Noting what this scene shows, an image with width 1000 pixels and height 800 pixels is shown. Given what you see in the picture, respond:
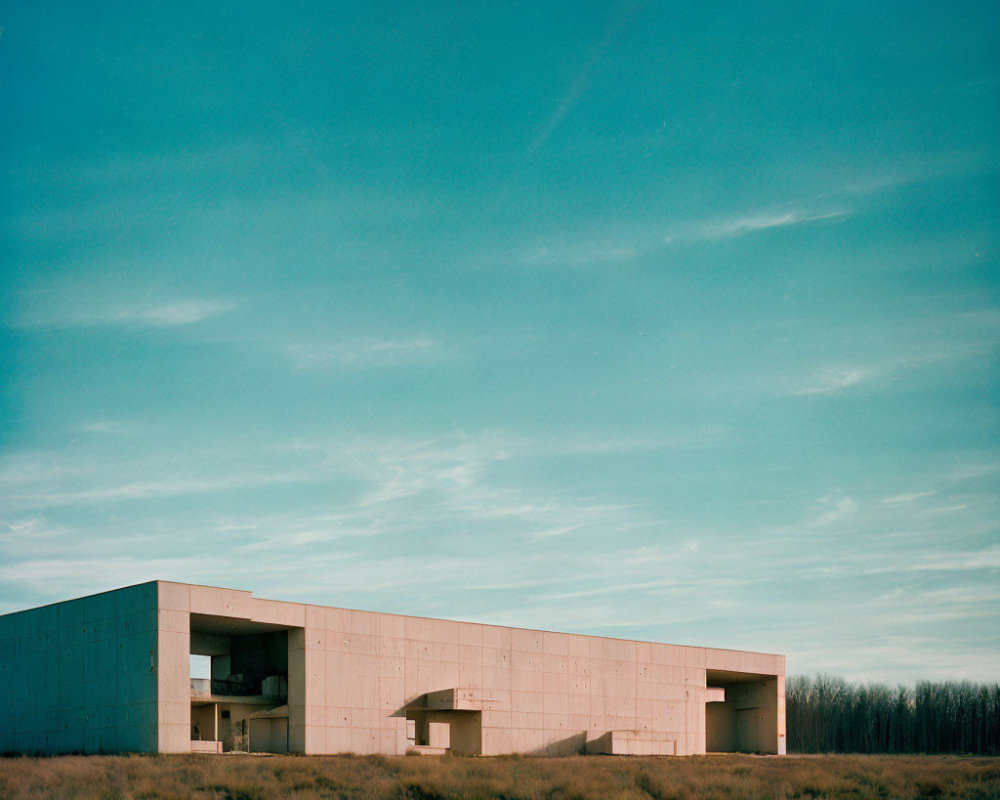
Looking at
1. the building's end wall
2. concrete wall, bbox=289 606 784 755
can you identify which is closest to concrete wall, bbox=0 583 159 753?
the building's end wall

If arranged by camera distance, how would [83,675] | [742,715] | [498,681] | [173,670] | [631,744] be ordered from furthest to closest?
[742,715] < [631,744] < [498,681] < [83,675] < [173,670]

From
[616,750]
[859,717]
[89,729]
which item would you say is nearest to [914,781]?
[616,750]

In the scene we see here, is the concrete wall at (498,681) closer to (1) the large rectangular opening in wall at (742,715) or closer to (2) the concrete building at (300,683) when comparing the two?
(2) the concrete building at (300,683)

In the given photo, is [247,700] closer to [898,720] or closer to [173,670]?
[173,670]

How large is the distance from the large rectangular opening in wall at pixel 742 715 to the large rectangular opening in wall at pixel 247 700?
108ft

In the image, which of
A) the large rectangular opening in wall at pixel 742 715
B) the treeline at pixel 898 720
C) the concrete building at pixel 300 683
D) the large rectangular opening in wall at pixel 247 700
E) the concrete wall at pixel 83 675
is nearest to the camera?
the concrete wall at pixel 83 675

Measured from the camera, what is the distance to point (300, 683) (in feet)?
177

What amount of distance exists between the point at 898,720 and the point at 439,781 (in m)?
86.4

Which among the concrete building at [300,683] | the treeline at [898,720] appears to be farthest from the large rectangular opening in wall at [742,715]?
the treeline at [898,720]

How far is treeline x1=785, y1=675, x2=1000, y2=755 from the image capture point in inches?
4097

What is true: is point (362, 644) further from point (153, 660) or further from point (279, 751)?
point (153, 660)

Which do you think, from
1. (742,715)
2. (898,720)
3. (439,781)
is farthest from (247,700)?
(898,720)

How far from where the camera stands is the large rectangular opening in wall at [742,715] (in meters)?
78.1

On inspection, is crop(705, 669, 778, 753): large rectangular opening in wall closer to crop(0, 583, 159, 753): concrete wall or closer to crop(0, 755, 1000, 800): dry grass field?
crop(0, 755, 1000, 800): dry grass field
